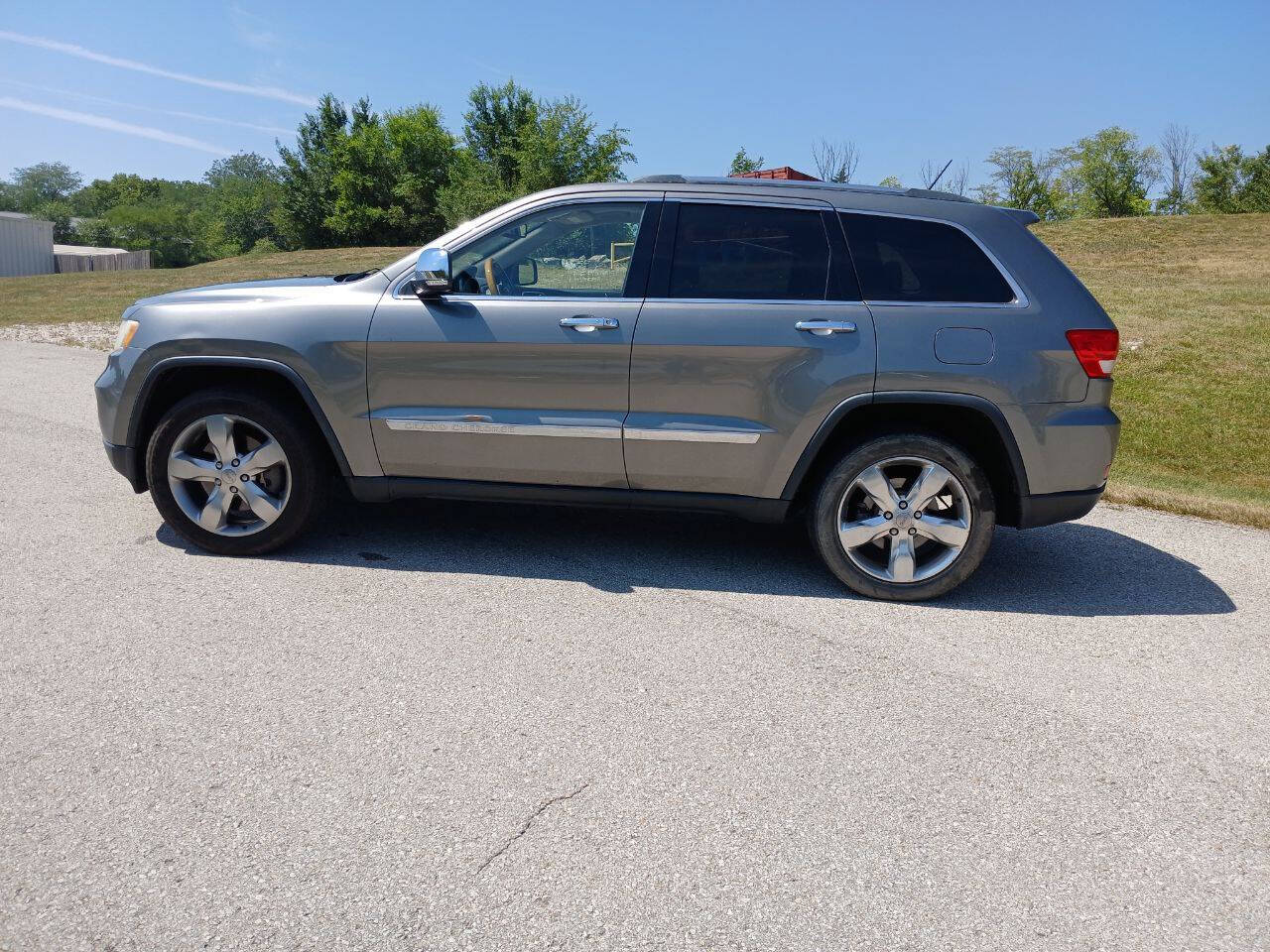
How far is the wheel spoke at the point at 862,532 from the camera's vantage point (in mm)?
4762

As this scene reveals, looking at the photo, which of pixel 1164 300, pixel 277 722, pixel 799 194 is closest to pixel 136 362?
pixel 277 722

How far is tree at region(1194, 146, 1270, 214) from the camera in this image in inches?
1965

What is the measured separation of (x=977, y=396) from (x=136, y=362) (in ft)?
13.5

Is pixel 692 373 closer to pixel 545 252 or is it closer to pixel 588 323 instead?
pixel 588 323

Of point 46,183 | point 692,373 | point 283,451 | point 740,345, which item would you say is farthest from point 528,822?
point 46,183

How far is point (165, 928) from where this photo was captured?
2.37 m

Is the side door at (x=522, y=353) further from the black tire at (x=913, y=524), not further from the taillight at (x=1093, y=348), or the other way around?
the taillight at (x=1093, y=348)

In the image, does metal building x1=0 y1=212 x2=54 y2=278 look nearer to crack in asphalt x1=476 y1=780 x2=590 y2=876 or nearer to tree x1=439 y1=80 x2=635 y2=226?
tree x1=439 y1=80 x2=635 y2=226

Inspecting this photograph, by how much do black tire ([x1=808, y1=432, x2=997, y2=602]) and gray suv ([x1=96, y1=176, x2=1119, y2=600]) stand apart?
0.03 feet

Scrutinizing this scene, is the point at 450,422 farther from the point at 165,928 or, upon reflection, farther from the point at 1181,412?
the point at 1181,412

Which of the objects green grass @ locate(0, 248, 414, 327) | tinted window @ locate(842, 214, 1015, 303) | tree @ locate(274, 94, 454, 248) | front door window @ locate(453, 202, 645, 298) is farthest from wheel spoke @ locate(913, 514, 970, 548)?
tree @ locate(274, 94, 454, 248)

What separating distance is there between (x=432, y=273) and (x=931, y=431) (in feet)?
8.09

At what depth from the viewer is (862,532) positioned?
15.6ft

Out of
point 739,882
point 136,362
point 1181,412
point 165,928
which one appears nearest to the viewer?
point 165,928
